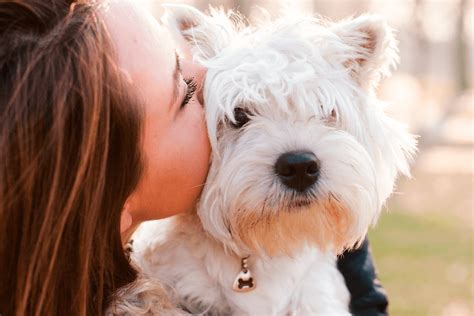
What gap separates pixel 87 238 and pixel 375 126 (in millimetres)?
1272

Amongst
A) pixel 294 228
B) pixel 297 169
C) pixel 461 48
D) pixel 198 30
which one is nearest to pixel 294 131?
pixel 297 169

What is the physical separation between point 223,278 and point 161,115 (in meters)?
0.74

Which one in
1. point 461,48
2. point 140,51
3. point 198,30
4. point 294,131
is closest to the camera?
point 140,51

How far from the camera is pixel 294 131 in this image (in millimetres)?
2752

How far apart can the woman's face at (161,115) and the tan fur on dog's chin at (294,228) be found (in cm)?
24

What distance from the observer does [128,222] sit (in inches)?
108

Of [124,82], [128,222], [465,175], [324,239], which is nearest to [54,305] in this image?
[128,222]

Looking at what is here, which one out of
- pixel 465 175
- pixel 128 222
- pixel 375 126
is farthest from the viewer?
pixel 465 175

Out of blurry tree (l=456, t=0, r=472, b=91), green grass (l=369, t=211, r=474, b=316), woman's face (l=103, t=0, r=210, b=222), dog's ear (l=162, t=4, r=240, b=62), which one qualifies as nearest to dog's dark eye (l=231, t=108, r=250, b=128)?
woman's face (l=103, t=0, r=210, b=222)

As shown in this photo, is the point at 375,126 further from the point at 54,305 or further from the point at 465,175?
the point at 465,175

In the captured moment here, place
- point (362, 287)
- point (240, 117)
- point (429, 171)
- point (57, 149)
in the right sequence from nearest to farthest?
point (57, 149)
point (240, 117)
point (362, 287)
point (429, 171)

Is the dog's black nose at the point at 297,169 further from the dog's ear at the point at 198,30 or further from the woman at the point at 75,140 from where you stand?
the dog's ear at the point at 198,30

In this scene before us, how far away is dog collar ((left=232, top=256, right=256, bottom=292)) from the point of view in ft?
9.57

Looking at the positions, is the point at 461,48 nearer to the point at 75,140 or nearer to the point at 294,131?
the point at 294,131
